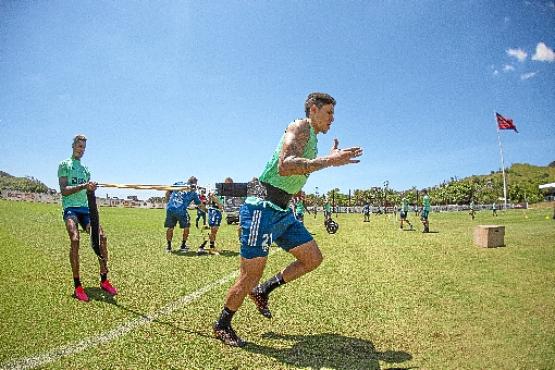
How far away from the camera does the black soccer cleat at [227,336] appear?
3.49m

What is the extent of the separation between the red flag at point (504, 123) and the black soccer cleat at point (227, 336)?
58089mm

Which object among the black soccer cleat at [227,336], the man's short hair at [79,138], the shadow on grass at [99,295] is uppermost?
the man's short hair at [79,138]

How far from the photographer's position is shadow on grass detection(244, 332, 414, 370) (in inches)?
123

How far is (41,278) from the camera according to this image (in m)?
6.36

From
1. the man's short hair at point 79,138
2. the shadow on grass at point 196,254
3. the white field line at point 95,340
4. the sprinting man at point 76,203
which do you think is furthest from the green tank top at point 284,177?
the shadow on grass at point 196,254

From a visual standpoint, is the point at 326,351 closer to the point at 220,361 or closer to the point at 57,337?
the point at 220,361

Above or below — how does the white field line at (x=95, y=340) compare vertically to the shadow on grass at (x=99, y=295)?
above

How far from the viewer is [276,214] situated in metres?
3.76

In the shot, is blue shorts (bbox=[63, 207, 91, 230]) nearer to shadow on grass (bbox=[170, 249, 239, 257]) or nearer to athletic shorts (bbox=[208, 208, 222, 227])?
shadow on grass (bbox=[170, 249, 239, 257])

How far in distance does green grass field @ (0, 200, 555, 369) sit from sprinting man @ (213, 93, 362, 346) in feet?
1.57

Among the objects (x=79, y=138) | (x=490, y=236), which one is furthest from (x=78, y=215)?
(x=490, y=236)

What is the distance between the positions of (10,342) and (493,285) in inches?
277

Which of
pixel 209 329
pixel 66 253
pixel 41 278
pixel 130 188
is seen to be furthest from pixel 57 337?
pixel 66 253

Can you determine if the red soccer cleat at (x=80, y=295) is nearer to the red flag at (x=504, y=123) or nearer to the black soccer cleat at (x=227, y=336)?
the black soccer cleat at (x=227, y=336)
